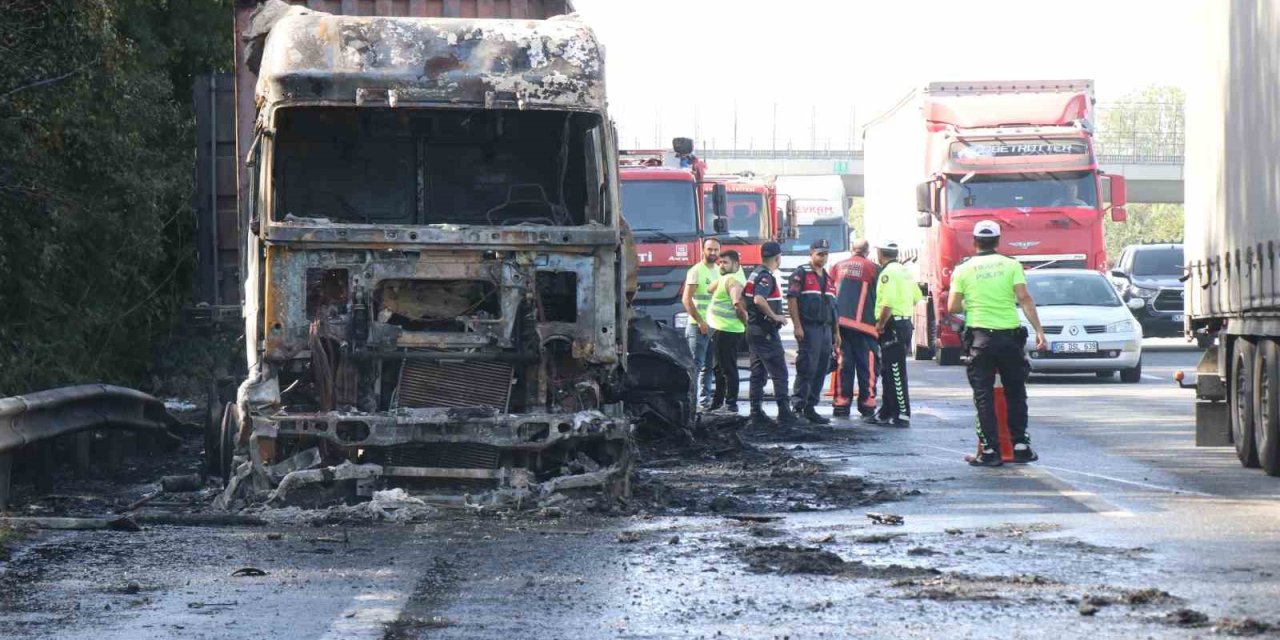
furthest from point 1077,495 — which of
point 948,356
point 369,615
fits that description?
point 948,356

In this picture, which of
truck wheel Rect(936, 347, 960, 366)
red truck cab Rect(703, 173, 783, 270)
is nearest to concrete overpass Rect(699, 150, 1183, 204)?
red truck cab Rect(703, 173, 783, 270)

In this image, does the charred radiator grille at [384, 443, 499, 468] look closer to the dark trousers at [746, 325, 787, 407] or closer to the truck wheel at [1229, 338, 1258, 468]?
the truck wheel at [1229, 338, 1258, 468]

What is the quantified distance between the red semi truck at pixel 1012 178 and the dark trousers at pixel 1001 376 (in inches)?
552

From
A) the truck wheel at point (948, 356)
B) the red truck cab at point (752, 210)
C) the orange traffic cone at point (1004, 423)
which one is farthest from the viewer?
the red truck cab at point (752, 210)

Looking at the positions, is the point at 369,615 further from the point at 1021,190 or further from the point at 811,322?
the point at 1021,190

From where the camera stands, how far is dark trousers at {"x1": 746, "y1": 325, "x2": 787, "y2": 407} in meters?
17.7

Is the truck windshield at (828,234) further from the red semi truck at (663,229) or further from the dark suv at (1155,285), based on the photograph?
the red semi truck at (663,229)

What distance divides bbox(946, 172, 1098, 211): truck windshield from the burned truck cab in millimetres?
17035

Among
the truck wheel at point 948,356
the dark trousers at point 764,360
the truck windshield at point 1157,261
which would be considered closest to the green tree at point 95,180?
the dark trousers at point 764,360

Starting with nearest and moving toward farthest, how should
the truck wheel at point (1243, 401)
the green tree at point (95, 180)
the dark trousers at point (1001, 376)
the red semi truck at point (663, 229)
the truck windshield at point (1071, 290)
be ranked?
the truck wheel at point (1243, 401)
the dark trousers at point (1001, 376)
the green tree at point (95, 180)
the truck windshield at point (1071, 290)
the red semi truck at point (663, 229)

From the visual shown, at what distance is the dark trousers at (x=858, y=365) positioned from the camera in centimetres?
1850

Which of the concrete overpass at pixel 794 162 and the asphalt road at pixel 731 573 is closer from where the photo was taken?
the asphalt road at pixel 731 573

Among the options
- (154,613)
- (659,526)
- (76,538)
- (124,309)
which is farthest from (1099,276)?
(154,613)

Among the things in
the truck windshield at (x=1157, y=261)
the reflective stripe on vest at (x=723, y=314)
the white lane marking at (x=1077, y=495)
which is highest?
the truck windshield at (x=1157, y=261)
